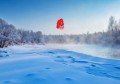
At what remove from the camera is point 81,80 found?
12.8 feet

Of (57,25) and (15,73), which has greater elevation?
(57,25)

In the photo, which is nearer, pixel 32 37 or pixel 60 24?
pixel 60 24

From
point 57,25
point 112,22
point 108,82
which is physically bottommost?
point 108,82

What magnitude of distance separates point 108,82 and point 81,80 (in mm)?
625

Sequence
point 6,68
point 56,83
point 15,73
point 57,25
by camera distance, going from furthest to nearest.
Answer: point 57,25 < point 6,68 < point 15,73 < point 56,83

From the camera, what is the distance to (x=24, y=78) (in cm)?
388

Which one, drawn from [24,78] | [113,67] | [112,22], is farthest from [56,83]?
[112,22]

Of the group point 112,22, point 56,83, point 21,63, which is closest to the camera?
point 56,83

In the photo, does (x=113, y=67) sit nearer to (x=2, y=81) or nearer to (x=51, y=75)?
(x=51, y=75)

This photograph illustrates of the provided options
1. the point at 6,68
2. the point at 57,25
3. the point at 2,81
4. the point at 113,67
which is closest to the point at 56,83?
the point at 2,81

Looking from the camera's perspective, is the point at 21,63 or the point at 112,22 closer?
the point at 21,63

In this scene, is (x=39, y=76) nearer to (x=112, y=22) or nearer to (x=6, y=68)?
(x=6, y=68)

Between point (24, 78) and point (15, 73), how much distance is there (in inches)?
20.7

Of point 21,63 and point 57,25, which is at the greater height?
point 57,25
